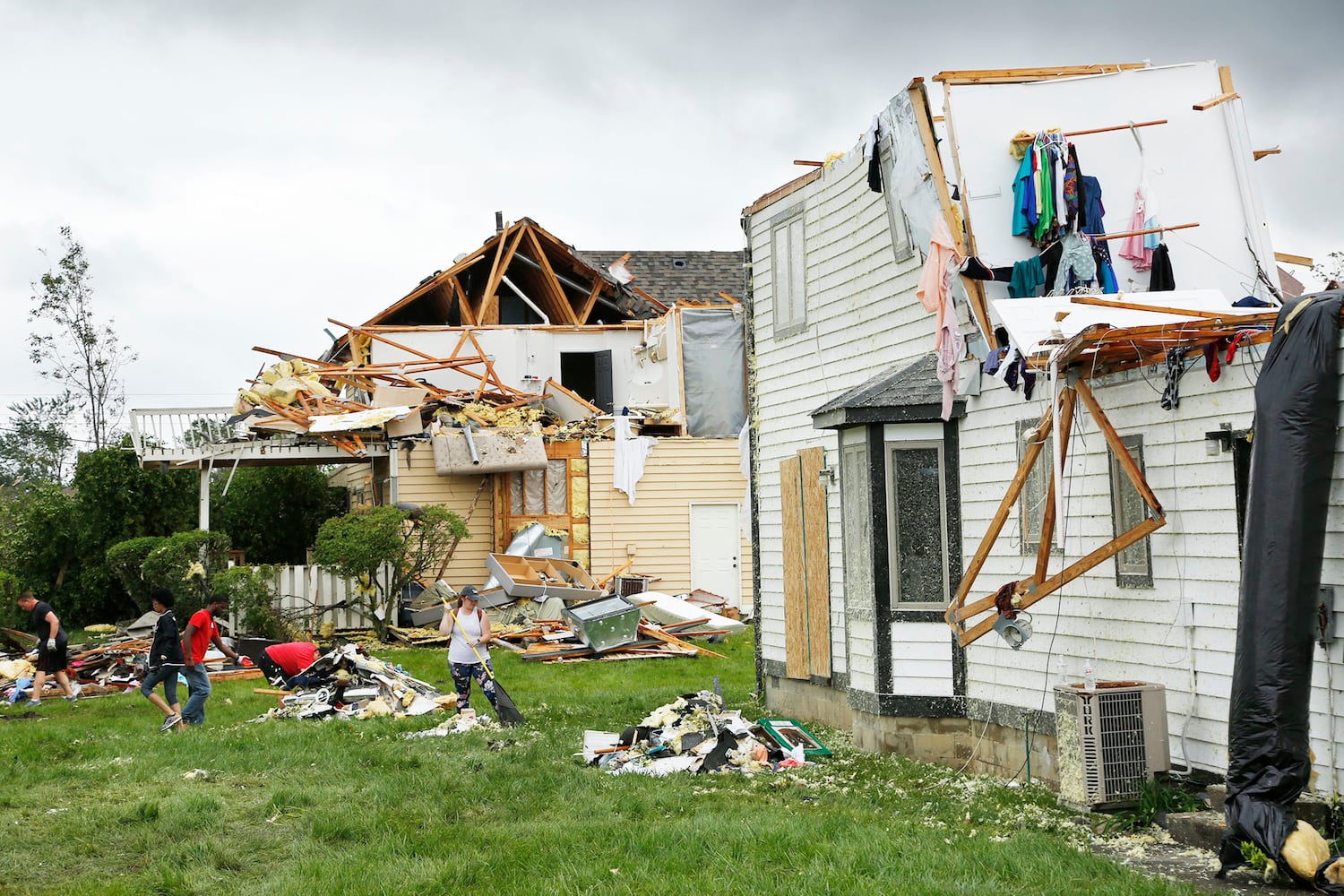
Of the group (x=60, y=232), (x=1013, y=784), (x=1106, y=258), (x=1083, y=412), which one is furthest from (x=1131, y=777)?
(x=60, y=232)

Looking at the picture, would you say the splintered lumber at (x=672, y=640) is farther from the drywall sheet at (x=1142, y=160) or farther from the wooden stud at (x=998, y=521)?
the drywall sheet at (x=1142, y=160)

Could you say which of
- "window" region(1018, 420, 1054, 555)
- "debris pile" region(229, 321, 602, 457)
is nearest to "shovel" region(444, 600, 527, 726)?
"window" region(1018, 420, 1054, 555)

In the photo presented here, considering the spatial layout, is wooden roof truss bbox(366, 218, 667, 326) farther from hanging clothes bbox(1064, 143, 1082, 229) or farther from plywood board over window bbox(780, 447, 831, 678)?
hanging clothes bbox(1064, 143, 1082, 229)

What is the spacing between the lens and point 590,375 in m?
31.4

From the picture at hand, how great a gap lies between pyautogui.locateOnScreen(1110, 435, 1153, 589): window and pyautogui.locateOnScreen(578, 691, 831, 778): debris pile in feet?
11.7

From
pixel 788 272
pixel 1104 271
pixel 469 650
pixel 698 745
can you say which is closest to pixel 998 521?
pixel 1104 271

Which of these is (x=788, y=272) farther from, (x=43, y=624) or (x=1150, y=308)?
(x=43, y=624)

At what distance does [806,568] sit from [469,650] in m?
3.86

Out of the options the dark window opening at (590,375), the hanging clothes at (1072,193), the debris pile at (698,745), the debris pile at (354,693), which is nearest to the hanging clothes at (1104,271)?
the hanging clothes at (1072,193)

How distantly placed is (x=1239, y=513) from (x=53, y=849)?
8101mm

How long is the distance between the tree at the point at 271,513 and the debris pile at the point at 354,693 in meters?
13.3

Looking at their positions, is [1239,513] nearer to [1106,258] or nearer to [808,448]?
[1106,258]

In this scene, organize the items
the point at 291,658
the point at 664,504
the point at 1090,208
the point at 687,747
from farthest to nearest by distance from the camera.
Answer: the point at 664,504 → the point at 291,658 → the point at 687,747 → the point at 1090,208

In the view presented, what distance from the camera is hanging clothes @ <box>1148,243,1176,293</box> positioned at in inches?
435
